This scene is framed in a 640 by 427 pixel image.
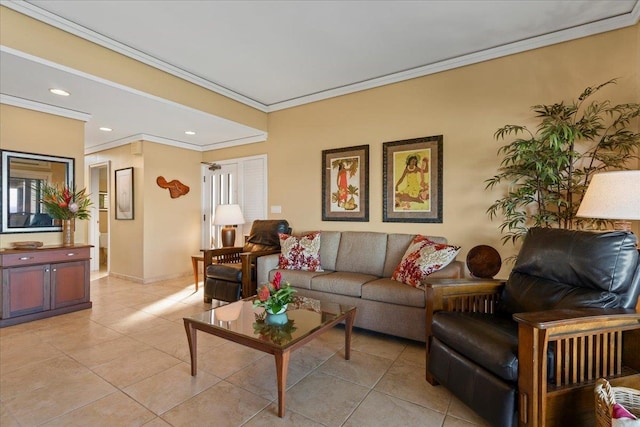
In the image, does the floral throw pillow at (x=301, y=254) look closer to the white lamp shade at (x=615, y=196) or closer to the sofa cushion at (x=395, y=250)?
the sofa cushion at (x=395, y=250)

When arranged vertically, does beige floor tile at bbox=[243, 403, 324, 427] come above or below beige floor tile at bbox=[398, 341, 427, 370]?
above

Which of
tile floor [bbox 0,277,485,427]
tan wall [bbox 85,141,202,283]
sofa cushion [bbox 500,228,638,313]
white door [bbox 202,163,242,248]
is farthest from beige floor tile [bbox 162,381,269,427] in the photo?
tan wall [bbox 85,141,202,283]

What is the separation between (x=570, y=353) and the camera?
1.49m

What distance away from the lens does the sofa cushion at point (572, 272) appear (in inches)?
61.8

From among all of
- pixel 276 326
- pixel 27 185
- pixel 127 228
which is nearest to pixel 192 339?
pixel 276 326

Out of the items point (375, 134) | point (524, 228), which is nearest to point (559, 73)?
point (524, 228)

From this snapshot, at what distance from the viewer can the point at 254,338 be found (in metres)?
1.78

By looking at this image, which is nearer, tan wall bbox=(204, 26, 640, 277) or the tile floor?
the tile floor

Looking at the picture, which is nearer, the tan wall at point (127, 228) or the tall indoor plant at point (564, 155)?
the tall indoor plant at point (564, 155)

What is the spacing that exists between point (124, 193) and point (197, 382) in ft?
13.8

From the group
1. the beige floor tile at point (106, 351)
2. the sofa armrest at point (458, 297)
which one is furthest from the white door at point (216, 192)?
the sofa armrest at point (458, 297)

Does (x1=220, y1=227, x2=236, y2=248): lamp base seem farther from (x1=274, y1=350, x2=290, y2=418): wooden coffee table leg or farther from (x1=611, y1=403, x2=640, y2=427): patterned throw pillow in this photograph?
(x1=611, y1=403, x2=640, y2=427): patterned throw pillow

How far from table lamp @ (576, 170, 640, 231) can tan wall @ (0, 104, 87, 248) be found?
5163 mm

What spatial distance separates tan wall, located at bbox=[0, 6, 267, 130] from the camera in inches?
92.6
